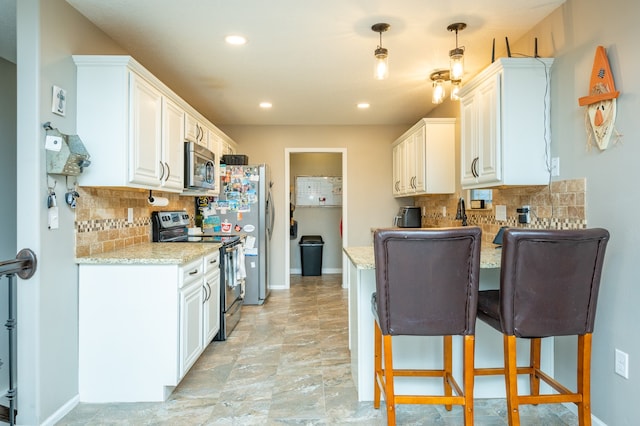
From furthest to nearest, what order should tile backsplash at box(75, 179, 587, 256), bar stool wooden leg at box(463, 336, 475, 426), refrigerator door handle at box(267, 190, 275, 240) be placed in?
refrigerator door handle at box(267, 190, 275, 240), tile backsplash at box(75, 179, 587, 256), bar stool wooden leg at box(463, 336, 475, 426)

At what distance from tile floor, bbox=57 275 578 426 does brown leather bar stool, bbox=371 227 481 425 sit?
52 cm

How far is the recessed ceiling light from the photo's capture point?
270 centimetres

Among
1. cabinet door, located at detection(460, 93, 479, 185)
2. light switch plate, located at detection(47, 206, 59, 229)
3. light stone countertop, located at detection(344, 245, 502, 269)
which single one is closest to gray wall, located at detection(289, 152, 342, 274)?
cabinet door, located at detection(460, 93, 479, 185)

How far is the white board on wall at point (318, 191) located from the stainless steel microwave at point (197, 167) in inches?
122

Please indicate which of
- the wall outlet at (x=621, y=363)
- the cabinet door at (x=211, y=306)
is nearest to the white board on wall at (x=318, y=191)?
the cabinet door at (x=211, y=306)

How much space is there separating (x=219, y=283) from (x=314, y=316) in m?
1.30

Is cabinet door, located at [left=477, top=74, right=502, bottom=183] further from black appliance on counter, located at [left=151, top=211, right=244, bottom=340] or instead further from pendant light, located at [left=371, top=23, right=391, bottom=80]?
black appliance on counter, located at [left=151, top=211, right=244, bottom=340]

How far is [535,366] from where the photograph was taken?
217 cm

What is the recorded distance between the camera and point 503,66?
2.37 m

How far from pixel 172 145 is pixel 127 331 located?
1.50 metres

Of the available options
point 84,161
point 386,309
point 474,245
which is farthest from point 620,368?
point 84,161

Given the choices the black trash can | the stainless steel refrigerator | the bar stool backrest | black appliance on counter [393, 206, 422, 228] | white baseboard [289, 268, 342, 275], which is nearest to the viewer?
the bar stool backrest

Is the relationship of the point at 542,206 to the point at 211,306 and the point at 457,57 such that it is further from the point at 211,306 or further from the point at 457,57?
the point at 211,306

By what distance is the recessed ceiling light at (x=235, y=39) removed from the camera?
2.70m
